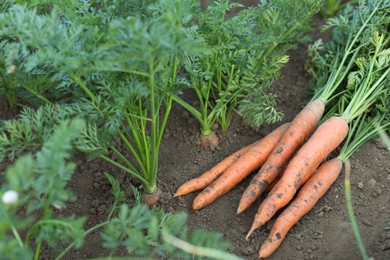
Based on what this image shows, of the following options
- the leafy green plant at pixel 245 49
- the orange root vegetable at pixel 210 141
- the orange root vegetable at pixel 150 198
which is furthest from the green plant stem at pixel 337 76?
the orange root vegetable at pixel 150 198

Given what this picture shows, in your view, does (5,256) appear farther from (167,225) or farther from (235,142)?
(235,142)

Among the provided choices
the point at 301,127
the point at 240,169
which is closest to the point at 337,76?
the point at 301,127

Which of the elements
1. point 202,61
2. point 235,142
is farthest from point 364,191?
point 202,61

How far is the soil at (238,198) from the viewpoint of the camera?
2395 millimetres

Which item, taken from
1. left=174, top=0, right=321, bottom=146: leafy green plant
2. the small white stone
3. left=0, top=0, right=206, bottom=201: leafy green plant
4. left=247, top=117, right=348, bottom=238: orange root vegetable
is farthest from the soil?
the small white stone

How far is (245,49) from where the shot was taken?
264cm

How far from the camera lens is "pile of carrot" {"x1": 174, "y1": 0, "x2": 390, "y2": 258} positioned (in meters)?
2.56

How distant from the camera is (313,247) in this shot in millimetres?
2389

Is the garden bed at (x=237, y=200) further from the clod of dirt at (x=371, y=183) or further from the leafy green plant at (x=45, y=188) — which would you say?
the leafy green plant at (x=45, y=188)

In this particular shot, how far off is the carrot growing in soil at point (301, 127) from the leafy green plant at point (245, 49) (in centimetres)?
15

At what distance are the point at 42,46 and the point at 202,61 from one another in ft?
2.69

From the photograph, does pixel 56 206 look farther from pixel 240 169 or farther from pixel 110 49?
pixel 240 169

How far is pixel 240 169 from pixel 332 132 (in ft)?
1.64

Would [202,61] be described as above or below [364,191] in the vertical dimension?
above
